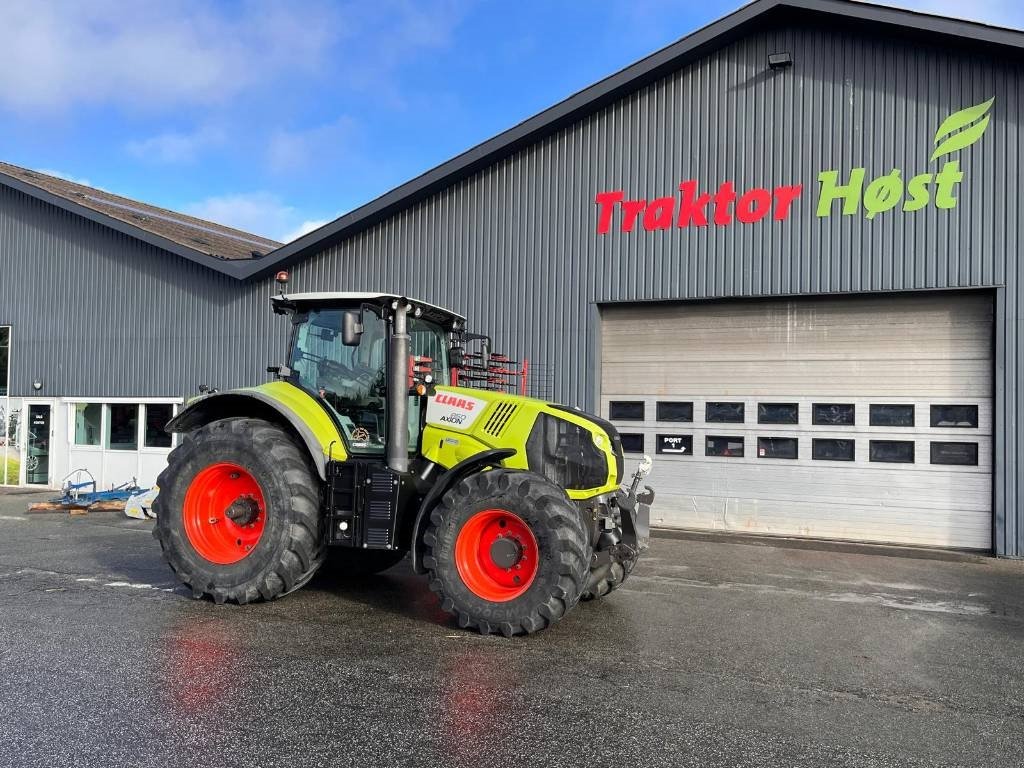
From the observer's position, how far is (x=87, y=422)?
661 inches

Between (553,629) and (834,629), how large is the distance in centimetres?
227

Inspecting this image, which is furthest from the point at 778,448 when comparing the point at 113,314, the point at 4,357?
the point at 4,357

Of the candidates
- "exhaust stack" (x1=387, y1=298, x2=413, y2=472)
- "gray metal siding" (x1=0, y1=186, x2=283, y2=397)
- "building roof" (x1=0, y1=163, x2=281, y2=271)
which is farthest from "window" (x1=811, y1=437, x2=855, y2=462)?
"building roof" (x1=0, y1=163, x2=281, y2=271)

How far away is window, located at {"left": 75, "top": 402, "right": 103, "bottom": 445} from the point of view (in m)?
16.7

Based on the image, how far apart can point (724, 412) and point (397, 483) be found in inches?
277

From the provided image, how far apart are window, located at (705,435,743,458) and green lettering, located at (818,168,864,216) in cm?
342

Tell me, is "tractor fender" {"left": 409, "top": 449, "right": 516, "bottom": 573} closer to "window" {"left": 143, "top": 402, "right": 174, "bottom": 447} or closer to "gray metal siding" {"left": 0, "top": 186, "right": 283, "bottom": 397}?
"gray metal siding" {"left": 0, "top": 186, "right": 283, "bottom": 397}

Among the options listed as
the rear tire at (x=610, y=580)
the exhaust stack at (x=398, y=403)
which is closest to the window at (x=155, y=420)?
the exhaust stack at (x=398, y=403)

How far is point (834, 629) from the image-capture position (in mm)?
6617

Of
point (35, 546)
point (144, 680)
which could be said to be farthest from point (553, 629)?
point (35, 546)

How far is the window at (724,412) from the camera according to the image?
40.4ft

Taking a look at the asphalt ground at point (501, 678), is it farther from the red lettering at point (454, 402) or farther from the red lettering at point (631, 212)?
the red lettering at point (631, 212)

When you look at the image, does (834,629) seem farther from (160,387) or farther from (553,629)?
(160,387)

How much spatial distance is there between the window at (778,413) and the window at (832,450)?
1.40ft
